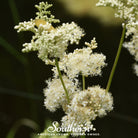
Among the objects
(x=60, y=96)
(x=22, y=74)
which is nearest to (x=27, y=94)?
(x=22, y=74)

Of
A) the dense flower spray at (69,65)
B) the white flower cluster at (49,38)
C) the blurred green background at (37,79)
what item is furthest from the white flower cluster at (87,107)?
the blurred green background at (37,79)

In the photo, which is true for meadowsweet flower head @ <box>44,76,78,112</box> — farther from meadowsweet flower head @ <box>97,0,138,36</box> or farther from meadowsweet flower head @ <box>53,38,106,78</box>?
meadowsweet flower head @ <box>97,0,138,36</box>

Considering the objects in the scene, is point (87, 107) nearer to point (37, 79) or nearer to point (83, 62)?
point (83, 62)

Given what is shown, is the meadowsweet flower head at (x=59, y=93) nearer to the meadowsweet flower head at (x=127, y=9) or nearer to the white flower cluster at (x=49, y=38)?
the white flower cluster at (x=49, y=38)

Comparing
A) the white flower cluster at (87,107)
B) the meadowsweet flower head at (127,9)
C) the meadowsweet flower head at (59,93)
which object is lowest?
the white flower cluster at (87,107)

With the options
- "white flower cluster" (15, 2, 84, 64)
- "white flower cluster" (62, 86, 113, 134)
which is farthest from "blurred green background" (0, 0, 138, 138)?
"white flower cluster" (15, 2, 84, 64)

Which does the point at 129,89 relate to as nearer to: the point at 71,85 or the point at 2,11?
the point at 2,11

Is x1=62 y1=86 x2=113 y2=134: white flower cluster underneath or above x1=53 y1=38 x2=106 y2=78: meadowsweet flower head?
underneath
